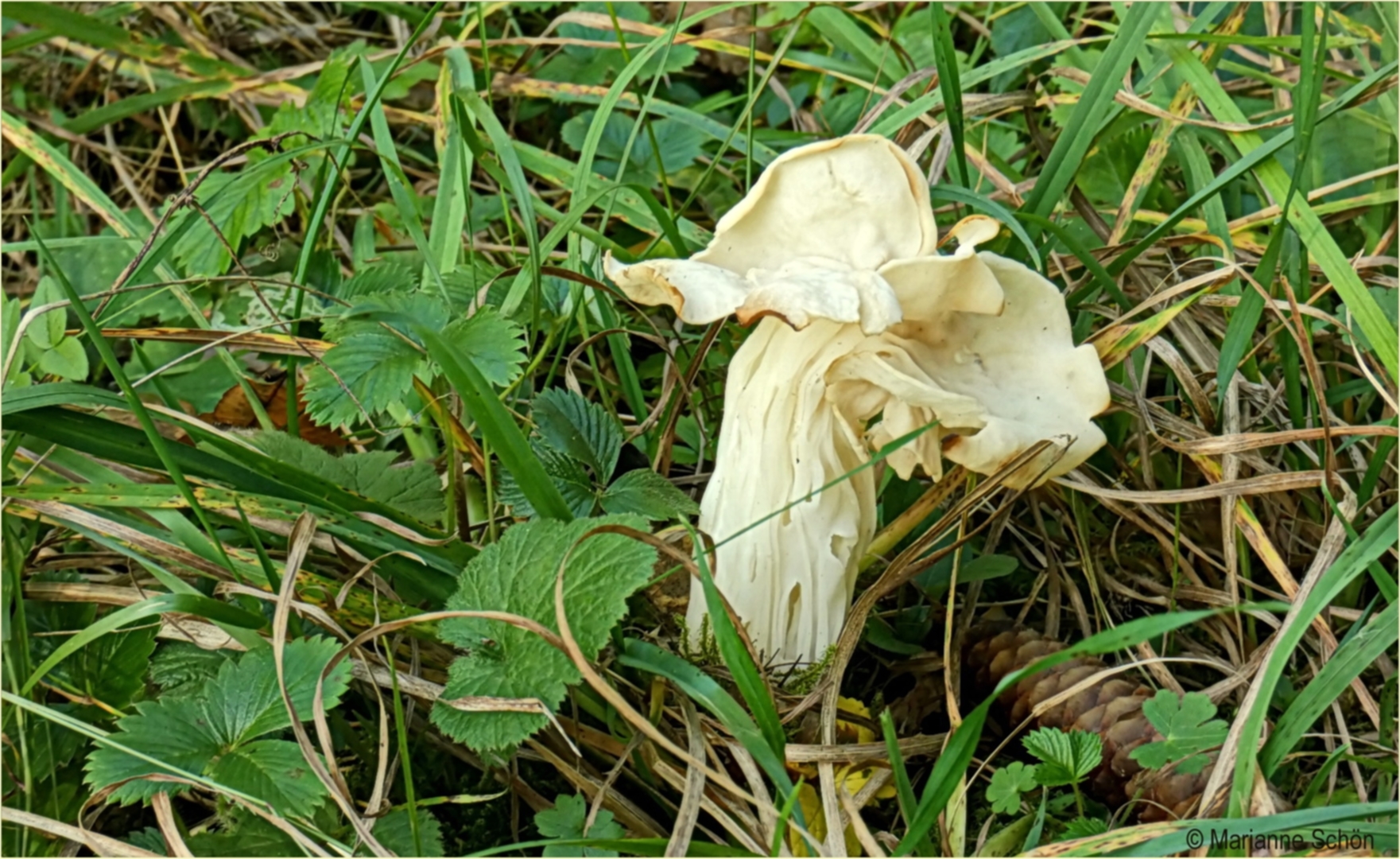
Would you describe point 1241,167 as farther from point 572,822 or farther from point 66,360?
point 66,360

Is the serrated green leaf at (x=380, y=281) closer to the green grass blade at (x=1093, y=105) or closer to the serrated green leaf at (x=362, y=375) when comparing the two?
the serrated green leaf at (x=362, y=375)

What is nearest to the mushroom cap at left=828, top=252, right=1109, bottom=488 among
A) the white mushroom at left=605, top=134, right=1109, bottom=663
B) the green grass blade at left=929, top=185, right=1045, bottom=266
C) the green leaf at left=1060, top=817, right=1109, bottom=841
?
the white mushroom at left=605, top=134, right=1109, bottom=663

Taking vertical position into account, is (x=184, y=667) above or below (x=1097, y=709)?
above

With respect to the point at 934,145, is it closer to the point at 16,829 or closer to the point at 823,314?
the point at 823,314

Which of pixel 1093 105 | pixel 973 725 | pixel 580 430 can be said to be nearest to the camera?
pixel 973 725

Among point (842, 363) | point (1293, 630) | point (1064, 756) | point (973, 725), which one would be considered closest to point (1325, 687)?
point (1293, 630)

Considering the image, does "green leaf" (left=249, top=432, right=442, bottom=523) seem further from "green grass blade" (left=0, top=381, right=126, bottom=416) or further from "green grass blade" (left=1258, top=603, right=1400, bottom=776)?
"green grass blade" (left=1258, top=603, right=1400, bottom=776)
